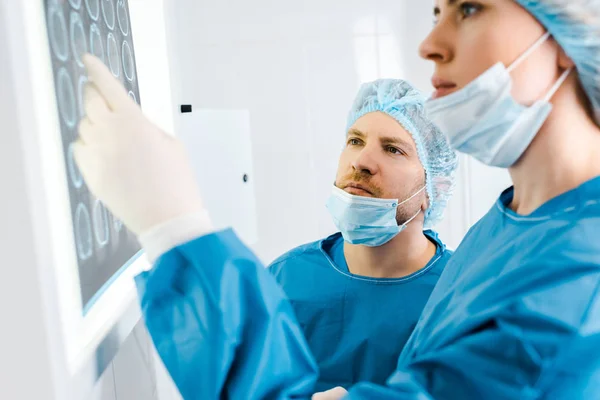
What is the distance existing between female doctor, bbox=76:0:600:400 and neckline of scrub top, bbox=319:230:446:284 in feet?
1.87

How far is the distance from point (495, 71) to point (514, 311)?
1.04ft

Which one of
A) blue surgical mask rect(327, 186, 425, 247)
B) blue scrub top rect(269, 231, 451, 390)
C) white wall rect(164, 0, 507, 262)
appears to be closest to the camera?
blue scrub top rect(269, 231, 451, 390)

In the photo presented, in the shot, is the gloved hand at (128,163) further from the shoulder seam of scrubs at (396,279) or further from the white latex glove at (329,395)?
the shoulder seam of scrubs at (396,279)

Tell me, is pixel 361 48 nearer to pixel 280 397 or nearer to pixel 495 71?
pixel 495 71

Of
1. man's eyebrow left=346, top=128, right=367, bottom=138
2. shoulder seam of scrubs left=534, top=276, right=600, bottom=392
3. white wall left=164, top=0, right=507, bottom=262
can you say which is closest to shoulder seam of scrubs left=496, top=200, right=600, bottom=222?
shoulder seam of scrubs left=534, top=276, right=600, bottom=392

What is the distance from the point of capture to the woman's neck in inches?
28.7

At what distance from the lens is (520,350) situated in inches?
24.5

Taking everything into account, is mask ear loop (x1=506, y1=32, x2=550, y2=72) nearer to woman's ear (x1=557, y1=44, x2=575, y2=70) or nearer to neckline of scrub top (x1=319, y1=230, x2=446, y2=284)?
woman's ear (x1=557, y1=44, x2=575, y2=70)

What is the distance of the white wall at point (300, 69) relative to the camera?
7.66ft

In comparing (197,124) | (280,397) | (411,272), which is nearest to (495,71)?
(280,397)

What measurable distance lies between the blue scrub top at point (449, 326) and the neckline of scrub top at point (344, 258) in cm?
60

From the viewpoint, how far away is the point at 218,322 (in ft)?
2.20

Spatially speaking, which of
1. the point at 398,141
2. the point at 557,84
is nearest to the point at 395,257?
the point at 398,141

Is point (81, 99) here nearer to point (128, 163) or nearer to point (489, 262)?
point (128, 163)
